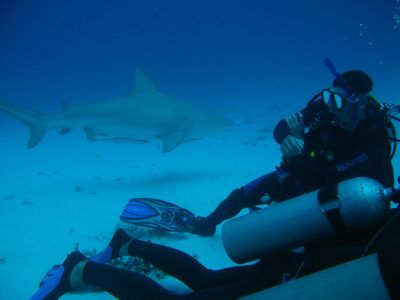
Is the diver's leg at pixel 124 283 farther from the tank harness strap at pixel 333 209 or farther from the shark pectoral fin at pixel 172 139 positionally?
the shark pectoral fin at pixel 172 139

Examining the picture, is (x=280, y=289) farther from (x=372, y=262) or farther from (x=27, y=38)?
(x=27, y=38)

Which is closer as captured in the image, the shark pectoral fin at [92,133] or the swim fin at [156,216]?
the swim fin at [156,216]

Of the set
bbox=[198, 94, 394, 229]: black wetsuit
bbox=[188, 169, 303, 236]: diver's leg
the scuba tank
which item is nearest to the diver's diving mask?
bbox=[198, 94, 394, 229]: black wetsuit

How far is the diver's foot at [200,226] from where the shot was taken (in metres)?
5.43

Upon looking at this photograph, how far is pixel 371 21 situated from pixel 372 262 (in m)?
146

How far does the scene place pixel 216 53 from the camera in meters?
134

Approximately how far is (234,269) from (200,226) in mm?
2159

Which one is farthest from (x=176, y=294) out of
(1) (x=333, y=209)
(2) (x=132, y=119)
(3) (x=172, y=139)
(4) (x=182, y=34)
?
(4) (x=182, y=34)

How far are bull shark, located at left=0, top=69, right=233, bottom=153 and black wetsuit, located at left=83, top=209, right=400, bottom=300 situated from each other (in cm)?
522

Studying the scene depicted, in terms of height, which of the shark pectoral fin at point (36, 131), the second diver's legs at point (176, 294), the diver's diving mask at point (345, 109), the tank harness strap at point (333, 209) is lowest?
the second diver's legs at point (176, 294)

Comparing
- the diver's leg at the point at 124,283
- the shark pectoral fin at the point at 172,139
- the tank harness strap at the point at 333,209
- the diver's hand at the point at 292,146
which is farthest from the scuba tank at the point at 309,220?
the shark pectoral fin at the point at 172,139

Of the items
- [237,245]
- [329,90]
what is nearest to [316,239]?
[237,245]

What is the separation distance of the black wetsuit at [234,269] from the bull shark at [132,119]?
5218 millimetres

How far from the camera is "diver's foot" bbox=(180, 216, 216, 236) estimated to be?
214 inches
